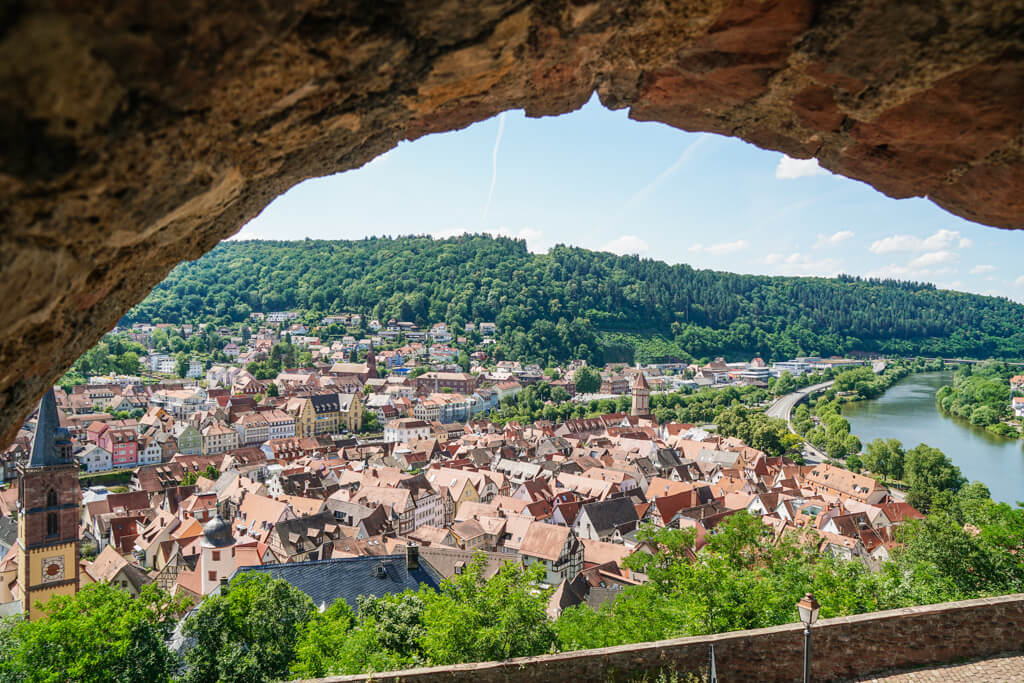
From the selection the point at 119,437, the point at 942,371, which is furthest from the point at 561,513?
the point at 942,371

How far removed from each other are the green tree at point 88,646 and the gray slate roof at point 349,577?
213 inches

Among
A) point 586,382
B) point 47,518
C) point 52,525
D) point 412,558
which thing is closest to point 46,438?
point 47,518

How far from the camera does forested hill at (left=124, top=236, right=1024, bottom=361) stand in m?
147

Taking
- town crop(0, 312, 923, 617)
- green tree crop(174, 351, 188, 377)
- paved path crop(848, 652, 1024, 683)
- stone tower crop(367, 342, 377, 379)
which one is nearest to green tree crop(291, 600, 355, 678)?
town crop(0, 312, 923, 617)

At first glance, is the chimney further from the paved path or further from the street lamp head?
the street lamp head

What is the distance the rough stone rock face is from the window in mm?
31512

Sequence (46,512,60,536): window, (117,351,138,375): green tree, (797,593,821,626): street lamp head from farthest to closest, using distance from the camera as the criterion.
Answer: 1. (117,351,138,375): green tree
2. (46,512,60,536): window
3. (797,593,821,626): street lamp head

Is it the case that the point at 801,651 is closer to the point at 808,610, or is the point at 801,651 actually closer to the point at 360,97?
the point at 808,610

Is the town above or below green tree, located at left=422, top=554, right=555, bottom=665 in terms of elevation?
below

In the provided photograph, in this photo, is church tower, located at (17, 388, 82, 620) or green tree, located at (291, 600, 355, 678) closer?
green tree, located at (291, 600, 355, 678)

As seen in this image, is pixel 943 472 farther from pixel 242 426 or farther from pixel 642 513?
pixel 242 426

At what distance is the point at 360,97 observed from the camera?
2402mm

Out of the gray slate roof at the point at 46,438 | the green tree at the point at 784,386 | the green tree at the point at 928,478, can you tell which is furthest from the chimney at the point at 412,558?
the green tree at the point at 784,386

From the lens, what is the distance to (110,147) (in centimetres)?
179
